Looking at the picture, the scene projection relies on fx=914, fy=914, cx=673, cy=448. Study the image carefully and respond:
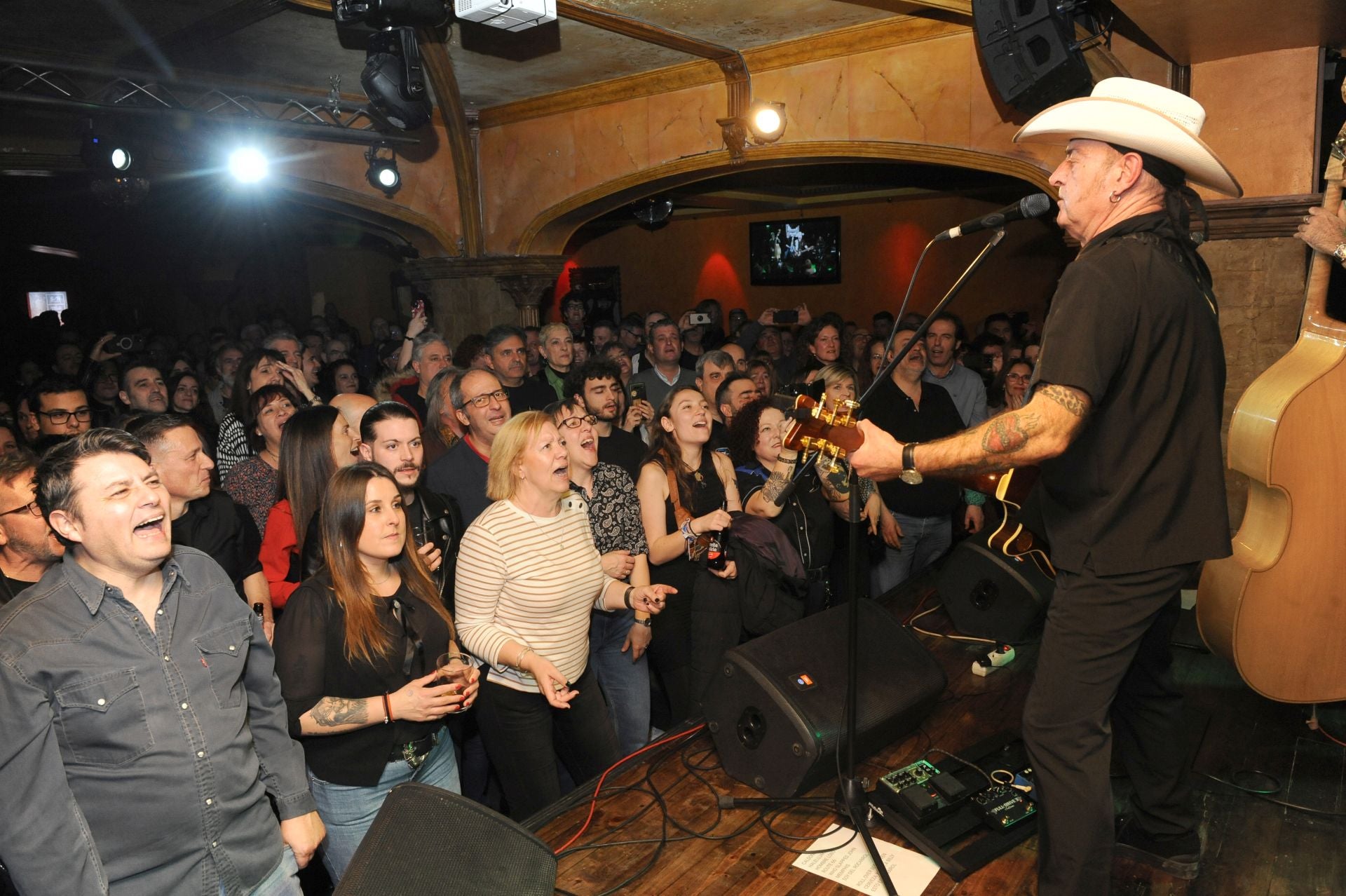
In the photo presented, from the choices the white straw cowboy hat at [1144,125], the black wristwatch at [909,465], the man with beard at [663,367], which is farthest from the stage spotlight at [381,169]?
the black wristwatch at [909,465]

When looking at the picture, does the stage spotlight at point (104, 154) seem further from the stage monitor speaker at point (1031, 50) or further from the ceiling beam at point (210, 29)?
the stage monitor speaker at point (1031, 50)

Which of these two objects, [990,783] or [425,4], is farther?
[425,4]

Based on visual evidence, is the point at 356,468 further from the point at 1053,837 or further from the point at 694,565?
the point at 1053,837

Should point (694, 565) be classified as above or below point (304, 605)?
below

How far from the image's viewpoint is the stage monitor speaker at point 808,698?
245 cm

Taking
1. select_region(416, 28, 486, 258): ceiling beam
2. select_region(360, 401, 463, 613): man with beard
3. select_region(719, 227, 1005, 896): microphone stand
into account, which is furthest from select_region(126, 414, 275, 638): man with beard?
select_region(416, 28, 486, 258): ceiling beam

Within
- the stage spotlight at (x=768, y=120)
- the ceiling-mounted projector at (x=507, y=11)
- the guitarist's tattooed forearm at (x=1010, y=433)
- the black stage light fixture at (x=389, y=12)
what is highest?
the black stage light fixture at (x=389, y=12)

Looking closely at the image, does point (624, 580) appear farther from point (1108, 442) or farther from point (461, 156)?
point (461, 156)

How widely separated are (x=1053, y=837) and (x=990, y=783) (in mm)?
550

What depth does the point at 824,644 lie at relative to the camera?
268cm

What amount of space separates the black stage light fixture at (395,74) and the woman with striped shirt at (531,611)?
2.99 metres

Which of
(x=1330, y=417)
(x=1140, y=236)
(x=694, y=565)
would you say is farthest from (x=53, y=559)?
(x=1330, y=417)

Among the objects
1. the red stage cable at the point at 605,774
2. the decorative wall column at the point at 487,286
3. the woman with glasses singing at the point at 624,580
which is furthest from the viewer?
the decorative wall column at the point at 487,286

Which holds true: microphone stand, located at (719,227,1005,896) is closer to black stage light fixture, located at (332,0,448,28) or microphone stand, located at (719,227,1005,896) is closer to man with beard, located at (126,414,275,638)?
man with beard, located at (126,414,275,638)
